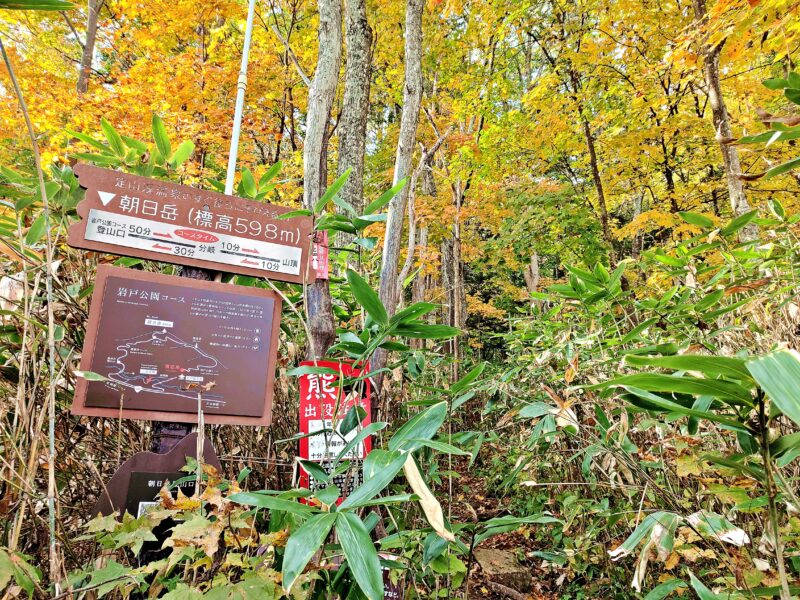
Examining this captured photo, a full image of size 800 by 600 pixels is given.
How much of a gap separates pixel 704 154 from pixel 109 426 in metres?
7.88

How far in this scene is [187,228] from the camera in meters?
1.84

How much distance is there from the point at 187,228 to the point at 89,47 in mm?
7937

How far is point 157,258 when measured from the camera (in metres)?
1.80

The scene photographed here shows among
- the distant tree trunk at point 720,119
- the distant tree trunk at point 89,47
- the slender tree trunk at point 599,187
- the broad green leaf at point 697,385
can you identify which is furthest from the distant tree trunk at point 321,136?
the distant tree trunk at point 89,47

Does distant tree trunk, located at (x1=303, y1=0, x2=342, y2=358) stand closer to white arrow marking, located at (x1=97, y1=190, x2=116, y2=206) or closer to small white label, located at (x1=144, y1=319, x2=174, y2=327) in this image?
small white label, located at (x1=144, y1=319, x2=174, y2=327)

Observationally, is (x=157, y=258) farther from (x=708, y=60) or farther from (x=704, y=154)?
(x=704, y=154)

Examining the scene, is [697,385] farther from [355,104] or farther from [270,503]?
[355,104]

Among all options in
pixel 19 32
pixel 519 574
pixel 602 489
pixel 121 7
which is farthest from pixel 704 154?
pixel 19 32

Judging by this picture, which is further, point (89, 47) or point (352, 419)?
point (89, 47)

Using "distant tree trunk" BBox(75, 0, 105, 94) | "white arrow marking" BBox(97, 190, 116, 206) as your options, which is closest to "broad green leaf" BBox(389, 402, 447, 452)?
"white arrow marking" BBox(97, 190, 116, 206)

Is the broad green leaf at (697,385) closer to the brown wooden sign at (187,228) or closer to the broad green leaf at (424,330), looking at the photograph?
the broad green leaf at (424,330)

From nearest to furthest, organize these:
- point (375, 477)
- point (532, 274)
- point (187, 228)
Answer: point (375, 477), point (187, 228), point (532, 274)

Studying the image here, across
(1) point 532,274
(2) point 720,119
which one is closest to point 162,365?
(2) point 720,119

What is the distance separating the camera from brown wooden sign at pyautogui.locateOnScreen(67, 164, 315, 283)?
1.73m
